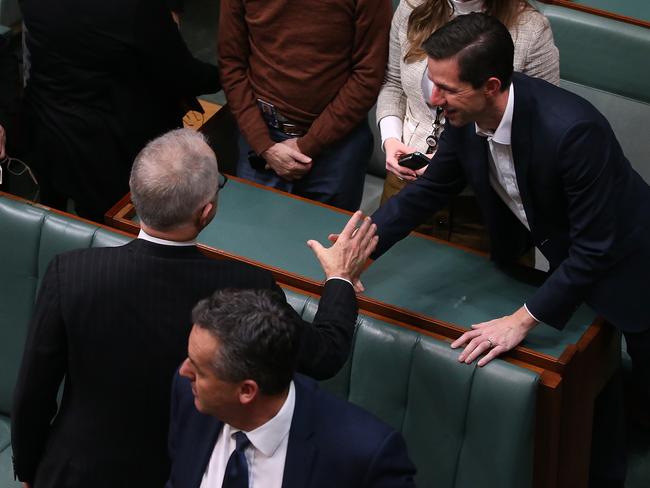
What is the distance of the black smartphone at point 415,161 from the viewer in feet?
8.96

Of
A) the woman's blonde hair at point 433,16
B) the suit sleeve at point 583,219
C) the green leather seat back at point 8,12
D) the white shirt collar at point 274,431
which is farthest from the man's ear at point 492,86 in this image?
the green leather seat back at point 8,12

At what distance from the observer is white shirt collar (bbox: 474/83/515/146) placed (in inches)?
86.0

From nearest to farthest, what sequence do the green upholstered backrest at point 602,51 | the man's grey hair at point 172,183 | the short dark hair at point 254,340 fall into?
the short dark hair at point 254,340 → the man's grey hair at point 172,183 → the green upholstered backrest at point 602,51

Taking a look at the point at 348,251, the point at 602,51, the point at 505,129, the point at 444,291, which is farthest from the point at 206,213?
the point at 602,51

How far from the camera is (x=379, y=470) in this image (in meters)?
1.71

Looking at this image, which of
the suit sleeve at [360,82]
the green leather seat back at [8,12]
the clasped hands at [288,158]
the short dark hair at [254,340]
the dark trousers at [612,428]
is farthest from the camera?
the green leather seat back at [8,12]

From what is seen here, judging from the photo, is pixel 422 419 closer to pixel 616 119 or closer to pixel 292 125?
pixel 292 125

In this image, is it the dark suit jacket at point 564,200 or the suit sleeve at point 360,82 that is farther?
the suit sleeve at point 360,82

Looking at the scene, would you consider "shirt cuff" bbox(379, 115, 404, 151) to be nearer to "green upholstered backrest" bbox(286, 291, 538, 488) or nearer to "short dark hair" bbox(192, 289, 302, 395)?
"green upholstered backrest" bbox(286, 291, 538, 488)

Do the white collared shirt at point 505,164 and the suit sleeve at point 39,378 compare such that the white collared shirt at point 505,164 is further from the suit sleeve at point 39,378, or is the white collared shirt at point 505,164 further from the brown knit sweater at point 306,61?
the suit sleeve at point 39,378

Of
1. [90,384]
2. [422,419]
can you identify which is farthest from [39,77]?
[422,419]

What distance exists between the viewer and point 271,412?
172 centimetres

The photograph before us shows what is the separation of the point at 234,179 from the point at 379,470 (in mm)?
1372

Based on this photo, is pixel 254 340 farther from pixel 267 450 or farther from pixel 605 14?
pixel 605 14
